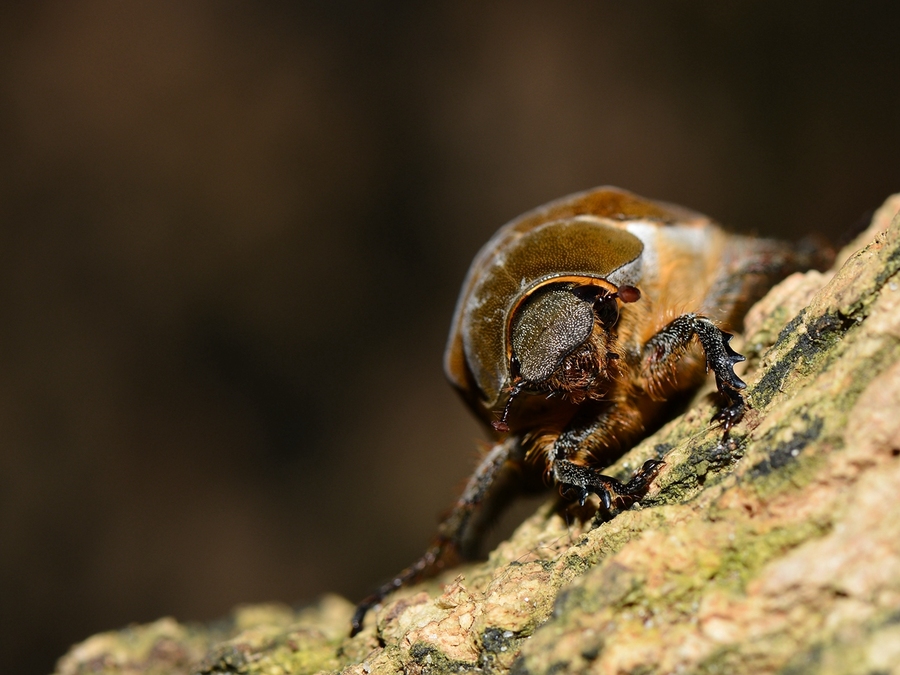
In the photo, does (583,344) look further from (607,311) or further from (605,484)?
(605,484)

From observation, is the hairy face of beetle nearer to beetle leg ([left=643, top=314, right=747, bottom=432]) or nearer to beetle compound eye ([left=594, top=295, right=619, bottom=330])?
beetle compound eye ([left=594, top=295, right=619, bottom=330])

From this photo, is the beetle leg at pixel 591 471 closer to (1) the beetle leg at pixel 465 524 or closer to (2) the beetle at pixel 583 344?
(2) the beetle at pixel 583 344

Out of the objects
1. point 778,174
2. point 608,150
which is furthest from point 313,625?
point 778,174

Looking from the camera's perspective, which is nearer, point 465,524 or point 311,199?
point 465,524

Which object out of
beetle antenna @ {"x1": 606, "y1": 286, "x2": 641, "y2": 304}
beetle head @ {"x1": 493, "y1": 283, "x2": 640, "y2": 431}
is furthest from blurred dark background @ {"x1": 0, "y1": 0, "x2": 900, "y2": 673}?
beetle antenna @ {"x1": 606, "y1": 286, "x2": 641, "y2": 304}

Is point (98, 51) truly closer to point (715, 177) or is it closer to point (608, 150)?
point (608, 150)

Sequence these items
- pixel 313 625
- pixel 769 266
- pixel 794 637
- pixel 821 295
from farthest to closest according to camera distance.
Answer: pixel 769 266 < pixel 313 625 < pixel 821 295 < pixel 794 637

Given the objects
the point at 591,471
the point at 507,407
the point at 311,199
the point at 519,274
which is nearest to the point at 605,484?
the point at 591,471
